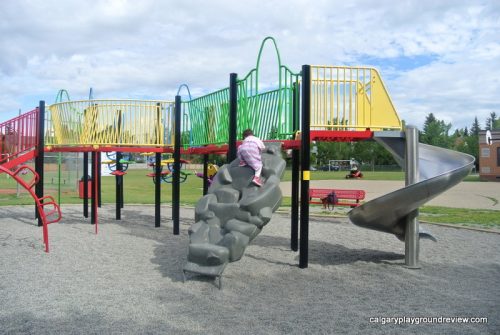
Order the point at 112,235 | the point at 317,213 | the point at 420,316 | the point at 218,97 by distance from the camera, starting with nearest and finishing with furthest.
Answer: the point at 420,316 → the point at 218,97 → the point at 112,235 → the point at 317,213

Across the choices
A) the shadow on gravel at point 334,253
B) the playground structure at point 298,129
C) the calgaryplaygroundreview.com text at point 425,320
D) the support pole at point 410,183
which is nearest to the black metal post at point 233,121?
the playground structure at point 298,129

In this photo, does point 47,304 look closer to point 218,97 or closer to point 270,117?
point 270,117

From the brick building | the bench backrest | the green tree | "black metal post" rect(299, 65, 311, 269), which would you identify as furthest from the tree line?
"black metal post" rect(299, 65, 311, 269)

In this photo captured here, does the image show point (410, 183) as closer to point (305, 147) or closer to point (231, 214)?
point (305, 147)

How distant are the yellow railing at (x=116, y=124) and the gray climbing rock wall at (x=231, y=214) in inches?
173

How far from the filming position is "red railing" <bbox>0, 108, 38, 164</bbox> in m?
12.8

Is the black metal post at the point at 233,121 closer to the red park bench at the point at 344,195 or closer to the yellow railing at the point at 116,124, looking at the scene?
the yellow railing at the point at 116,124

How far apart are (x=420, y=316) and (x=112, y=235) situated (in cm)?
804

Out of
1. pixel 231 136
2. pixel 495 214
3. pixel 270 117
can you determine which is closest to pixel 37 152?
pixel 231 136

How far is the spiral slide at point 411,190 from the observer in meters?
7.14

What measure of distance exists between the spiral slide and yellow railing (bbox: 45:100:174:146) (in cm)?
593

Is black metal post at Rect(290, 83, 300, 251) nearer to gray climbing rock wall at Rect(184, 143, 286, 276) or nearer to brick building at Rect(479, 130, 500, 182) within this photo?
gray climbing rock wall at Rect(184, 143, 286, 276)

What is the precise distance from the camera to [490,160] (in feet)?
140

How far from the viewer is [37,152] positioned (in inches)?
502
